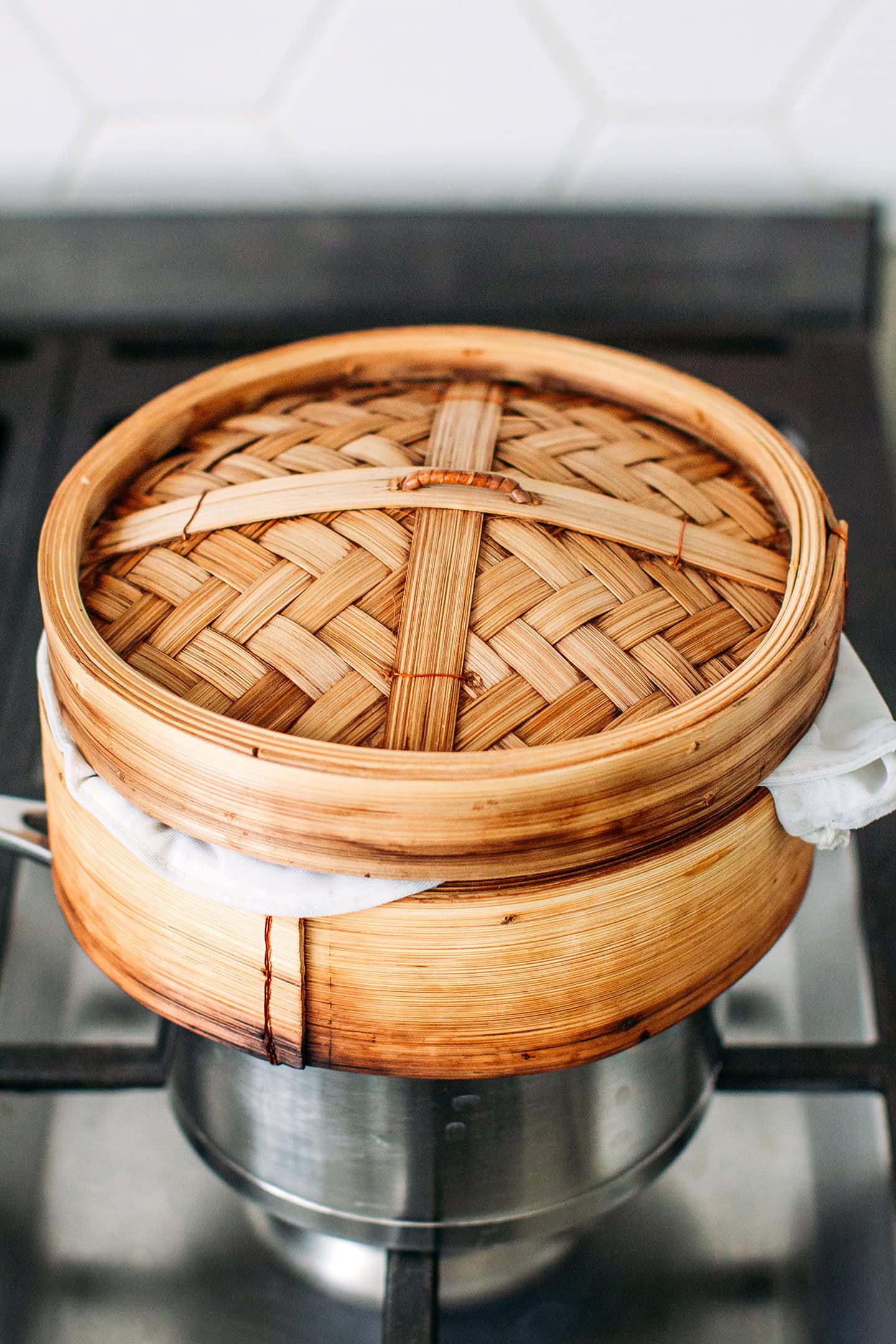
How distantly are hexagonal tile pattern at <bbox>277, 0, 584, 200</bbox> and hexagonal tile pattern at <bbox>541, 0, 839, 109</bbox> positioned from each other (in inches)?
1.4

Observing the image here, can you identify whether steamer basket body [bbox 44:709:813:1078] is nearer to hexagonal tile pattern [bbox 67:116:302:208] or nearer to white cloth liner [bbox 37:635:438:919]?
white cloth liner [bbox 37:635:438:919]

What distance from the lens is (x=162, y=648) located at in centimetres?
56

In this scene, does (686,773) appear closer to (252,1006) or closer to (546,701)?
(546,701)

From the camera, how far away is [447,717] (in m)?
0.51

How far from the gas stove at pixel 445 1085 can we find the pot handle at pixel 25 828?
0.13 m

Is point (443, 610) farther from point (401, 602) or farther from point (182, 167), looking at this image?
point (182, 167)

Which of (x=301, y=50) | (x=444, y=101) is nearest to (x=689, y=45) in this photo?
(x=444, y=101)

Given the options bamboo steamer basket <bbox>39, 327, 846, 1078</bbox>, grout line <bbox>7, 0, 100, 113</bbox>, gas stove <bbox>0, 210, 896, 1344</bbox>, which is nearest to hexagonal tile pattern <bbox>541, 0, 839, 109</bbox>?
gas stove <bbox>0, 210, 896, 1344</bbox>

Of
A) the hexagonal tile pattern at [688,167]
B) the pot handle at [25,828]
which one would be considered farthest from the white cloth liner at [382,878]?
the hexagonal tile pattern at [688,167]

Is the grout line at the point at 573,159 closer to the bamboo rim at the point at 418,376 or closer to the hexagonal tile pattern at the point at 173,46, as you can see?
the hexagonal tile pattern at the point at 173,46

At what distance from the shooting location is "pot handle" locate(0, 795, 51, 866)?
663 mm

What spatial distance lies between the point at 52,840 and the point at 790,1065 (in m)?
0.45

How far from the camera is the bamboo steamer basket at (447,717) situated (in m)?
0.48

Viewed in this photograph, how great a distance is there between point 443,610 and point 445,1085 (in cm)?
22
